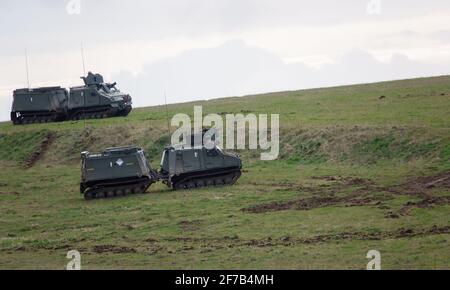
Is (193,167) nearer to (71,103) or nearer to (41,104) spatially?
(71,103)

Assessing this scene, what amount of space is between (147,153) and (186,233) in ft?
80.9

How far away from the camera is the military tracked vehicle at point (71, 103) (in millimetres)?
67062

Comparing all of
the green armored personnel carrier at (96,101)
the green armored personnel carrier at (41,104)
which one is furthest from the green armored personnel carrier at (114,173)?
the green armored personnel carrier at (41,104)

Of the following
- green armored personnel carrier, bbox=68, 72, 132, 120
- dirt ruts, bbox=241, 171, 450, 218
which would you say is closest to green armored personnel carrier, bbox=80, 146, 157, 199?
dirt ruts, bbox=241, 171, 450, 218

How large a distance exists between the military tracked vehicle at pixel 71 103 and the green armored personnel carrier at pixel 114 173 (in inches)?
947

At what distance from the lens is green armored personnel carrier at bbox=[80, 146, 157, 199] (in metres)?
42.7

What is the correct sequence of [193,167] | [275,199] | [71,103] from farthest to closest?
1. [71,103]
2. [193,167]
3. [275,199]

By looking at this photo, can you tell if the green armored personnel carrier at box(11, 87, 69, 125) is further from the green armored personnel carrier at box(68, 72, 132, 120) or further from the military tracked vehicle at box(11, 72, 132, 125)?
the green armored personnel carrier at box(68, 72, 132, 120)

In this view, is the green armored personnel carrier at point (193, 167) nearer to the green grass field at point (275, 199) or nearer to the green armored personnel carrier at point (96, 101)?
the green grass field at point (275, 199)

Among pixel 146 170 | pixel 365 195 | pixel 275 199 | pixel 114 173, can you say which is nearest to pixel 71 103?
pixel 146 170

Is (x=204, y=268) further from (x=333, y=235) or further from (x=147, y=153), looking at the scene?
(x=147, y=153)

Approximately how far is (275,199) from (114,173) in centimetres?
802

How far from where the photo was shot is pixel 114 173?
4303 cm

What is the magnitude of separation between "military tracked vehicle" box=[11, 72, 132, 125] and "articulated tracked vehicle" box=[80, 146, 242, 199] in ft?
78.2
